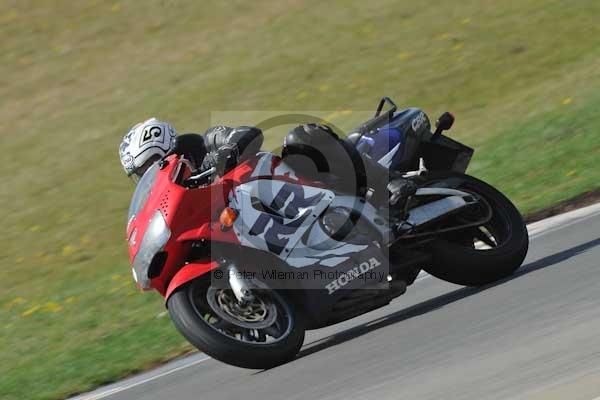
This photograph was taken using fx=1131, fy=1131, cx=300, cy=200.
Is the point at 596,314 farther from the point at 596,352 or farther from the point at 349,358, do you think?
the point at 349,358

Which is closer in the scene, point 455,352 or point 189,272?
point 455,352

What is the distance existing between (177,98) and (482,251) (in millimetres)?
10388

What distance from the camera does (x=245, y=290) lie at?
20.2ft

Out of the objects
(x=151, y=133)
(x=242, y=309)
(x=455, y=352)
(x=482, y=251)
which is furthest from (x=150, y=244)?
(x=482, y=251)

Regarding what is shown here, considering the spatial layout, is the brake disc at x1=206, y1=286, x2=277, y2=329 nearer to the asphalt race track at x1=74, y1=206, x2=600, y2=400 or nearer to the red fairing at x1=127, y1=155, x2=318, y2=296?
the red fairing at x1=127, y1=155, x2=318, y2=296

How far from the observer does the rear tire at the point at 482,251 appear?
6836 mm

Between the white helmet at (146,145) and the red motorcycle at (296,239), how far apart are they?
0.10m

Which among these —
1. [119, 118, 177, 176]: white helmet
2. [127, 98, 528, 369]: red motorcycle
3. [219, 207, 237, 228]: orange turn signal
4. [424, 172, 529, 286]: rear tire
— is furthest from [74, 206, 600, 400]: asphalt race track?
[119, 118, 177, 176]: white helmet

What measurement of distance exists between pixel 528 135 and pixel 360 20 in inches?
235

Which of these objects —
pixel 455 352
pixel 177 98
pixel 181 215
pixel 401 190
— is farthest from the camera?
pixel 177 98

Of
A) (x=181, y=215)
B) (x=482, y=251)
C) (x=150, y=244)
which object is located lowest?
(x=482, y=251)

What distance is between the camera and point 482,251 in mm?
6918

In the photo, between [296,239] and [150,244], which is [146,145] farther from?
[296,239]

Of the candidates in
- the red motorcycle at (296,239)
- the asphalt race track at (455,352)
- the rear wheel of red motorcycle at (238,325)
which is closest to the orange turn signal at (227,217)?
the red motorcycle at (296,239)
